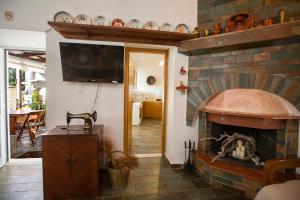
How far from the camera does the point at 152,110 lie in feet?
23.4

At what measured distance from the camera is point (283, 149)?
2.08m

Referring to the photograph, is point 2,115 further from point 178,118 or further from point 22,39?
point 178,118

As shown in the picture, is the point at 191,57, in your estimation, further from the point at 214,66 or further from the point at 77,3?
the point at 77,3

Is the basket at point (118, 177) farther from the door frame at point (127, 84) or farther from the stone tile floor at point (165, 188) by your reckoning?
the door frame at point (127, 84)

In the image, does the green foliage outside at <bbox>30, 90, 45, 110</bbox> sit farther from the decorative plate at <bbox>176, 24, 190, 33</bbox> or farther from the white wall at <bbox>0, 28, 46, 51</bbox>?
the decorative plate at <bbox>176, 24, 190, 33</bbox>

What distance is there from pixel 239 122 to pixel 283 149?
0.56 m

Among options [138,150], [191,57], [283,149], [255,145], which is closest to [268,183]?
[283,149]

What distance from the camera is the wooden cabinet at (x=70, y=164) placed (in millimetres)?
1955

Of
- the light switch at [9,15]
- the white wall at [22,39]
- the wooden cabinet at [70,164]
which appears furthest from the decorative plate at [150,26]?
the light switch at [9,15]

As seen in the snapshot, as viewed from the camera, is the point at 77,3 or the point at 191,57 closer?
the point at 77,3

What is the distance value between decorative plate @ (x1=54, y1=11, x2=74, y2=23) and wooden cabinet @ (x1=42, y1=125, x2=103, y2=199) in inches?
62.6

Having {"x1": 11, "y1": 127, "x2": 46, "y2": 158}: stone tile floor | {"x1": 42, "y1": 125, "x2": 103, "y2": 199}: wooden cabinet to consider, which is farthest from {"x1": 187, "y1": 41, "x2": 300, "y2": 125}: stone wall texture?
{"x1": 11, "y1": 127, "x2": 46, "y2": 158}: stone tile floor

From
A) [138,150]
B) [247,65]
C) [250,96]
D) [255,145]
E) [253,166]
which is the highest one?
[247,65]

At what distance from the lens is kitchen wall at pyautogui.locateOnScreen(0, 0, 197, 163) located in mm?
2436
